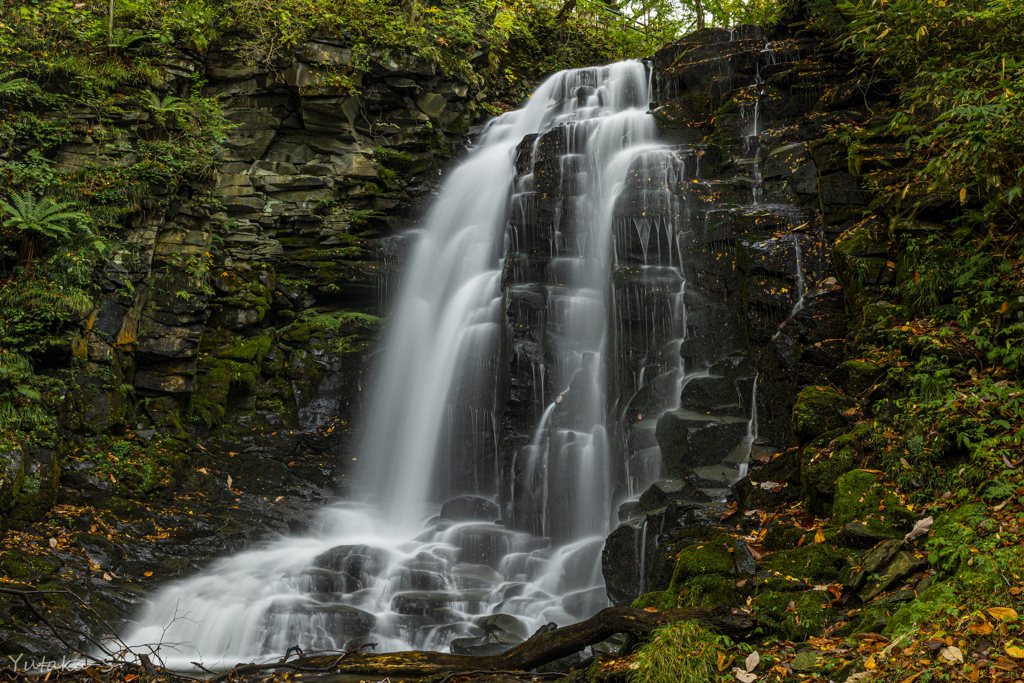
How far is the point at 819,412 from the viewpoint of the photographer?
6367mm

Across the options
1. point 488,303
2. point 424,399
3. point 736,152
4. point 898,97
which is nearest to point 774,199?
A: point 736,152

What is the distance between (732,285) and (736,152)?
3791 millimetres

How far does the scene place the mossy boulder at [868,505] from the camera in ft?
15.5

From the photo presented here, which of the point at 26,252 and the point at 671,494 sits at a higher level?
the point at 26,252

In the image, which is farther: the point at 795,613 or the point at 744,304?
the point at 744,304

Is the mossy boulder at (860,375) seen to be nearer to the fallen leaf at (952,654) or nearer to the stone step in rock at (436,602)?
the fallen leaf at (952,654)

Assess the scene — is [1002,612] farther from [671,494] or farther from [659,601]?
[671,494]

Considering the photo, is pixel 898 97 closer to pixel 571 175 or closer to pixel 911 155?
pixel 911 155

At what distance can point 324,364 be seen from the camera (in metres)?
13.3

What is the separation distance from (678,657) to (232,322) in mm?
11021

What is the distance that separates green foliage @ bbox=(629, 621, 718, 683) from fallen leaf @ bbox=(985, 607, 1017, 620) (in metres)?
1.49

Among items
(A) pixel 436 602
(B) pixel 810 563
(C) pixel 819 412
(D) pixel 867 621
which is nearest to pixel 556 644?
(B) pixel 810 563

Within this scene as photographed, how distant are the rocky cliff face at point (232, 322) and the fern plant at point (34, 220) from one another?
3.21ft

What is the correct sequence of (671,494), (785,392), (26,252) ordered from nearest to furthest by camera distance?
(671,494), (785,392), (26,252)
